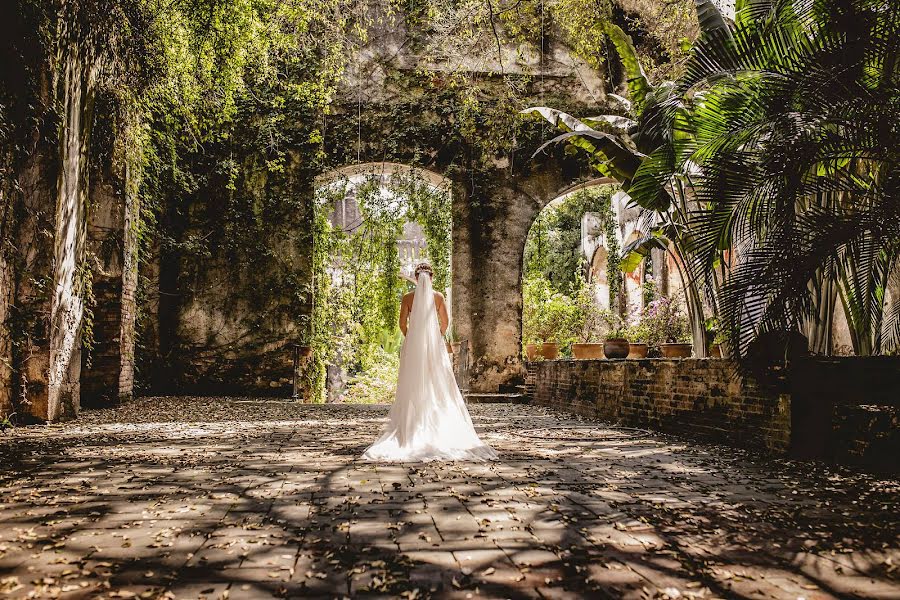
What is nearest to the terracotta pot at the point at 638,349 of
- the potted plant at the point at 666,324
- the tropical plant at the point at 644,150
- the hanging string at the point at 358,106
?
the potted plant at the point at 666,324

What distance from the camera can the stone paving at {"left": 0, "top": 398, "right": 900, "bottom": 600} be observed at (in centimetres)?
230

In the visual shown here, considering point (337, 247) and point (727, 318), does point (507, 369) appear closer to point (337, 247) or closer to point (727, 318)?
point (337, 247)

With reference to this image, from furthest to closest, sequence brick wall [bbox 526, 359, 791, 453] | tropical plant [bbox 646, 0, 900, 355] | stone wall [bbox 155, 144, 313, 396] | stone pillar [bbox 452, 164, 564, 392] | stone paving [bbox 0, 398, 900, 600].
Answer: stone pillar [bbox 452, 164, 564, 392]
stone wall [bbox 155, 144, 313, 396]
brick wall [bbox 526, 359, 791, 453]
tropical plant [bbox 646, 0, 900, 355]
stone paving [bbox 0, 398, 900, 600]

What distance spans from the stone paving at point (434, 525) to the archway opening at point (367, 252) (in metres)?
6.67

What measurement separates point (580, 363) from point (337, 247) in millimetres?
5274

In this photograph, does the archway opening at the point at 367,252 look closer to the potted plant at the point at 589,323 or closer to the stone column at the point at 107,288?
the stone column at the point at 107,288

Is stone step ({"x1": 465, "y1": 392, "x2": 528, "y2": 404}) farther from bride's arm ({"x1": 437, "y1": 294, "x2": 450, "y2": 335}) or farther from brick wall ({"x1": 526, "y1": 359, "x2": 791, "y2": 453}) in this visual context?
bride's arm ({"x1": 437, "y1": 294, "x2": 450, "y2": 335})

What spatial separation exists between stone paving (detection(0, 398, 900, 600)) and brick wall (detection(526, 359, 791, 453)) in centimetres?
39

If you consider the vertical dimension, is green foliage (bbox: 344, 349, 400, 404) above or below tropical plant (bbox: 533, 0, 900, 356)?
below

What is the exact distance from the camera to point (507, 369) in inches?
462

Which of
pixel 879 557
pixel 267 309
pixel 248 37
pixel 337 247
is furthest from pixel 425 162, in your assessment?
pixel 879 557

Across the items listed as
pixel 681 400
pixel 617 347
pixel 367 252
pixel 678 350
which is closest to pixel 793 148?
pixel 681 400

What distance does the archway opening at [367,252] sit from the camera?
12.0 metres

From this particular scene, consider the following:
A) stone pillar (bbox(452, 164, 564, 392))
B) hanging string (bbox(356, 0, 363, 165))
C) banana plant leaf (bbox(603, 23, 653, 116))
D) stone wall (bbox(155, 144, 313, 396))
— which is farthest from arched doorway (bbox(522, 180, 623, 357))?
banana plant leaf (bbox(603, 23, 653, 116))
